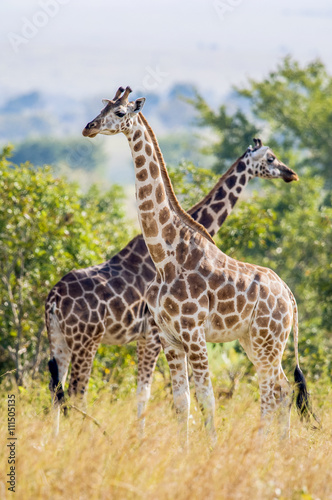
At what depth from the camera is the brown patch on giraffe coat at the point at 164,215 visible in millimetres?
6665

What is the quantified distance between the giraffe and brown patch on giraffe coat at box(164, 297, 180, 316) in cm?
142

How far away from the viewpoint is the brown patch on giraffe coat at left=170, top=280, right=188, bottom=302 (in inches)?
253

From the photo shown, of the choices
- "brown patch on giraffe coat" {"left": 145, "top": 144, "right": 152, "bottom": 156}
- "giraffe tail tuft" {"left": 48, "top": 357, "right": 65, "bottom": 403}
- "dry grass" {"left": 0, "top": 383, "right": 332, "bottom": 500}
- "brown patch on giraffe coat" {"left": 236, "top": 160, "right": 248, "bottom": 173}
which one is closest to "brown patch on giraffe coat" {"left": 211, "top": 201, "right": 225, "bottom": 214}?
"brown patch on giraffe coat" {"left": 236, "top": 160, "right": 248, "bottom": 173}

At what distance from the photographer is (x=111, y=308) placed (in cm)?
800

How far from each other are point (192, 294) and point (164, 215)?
0.86 metres

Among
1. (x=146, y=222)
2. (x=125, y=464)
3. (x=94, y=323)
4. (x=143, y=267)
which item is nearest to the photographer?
(x=125, y=464)

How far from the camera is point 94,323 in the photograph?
7.83 metres

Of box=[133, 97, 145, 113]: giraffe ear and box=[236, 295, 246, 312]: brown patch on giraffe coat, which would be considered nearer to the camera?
box=[133, 97, 145, 113]: giraffe ear

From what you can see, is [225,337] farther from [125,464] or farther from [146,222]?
[125,464]

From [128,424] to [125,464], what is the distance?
1567 millimetres

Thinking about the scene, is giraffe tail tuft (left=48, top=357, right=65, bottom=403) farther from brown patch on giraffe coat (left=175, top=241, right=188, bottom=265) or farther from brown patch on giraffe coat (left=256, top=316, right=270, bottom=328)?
brown patch on giraffe coat (left=256, top=316, right=270, bottom=328)

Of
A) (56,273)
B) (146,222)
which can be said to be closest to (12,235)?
(56,273)

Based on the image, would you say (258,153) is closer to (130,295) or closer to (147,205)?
(130,295)

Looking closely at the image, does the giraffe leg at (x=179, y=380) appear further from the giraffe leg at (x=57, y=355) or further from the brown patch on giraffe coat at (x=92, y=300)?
the giraffe leg at (x=57, y=355)
